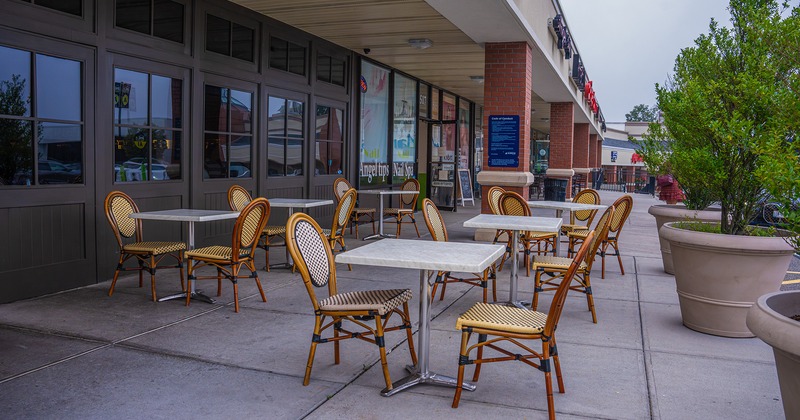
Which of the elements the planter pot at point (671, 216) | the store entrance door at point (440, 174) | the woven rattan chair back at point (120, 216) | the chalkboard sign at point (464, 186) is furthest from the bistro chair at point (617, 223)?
the chalkboard sign at point (464, 186)

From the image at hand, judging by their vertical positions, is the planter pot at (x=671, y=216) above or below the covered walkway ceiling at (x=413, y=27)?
below

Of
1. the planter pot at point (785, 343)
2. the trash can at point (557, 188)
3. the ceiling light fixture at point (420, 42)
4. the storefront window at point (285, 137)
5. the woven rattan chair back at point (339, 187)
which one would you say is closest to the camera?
the planter pot at point (785, 343)

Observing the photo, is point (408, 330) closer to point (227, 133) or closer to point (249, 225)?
point (249, 225)

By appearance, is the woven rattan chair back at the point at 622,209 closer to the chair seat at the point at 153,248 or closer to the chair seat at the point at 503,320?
the chair seat at the point at 503,320

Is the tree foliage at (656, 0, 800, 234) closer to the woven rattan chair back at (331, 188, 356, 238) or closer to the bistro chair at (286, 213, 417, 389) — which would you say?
the bistro chair at (286, 213, 417, 389)

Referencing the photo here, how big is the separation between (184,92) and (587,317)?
4854mm

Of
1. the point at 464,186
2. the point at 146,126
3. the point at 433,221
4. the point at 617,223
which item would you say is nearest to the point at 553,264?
the point at 433,221

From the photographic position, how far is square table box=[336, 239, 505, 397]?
320 centimetres

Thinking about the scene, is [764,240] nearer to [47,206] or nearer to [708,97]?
[708,97]

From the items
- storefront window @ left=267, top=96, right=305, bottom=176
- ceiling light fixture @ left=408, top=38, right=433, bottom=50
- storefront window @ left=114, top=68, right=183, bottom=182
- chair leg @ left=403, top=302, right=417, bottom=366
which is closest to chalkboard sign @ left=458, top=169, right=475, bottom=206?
ceiling light fixture @ left=408, top=38, right=433, bottom=50

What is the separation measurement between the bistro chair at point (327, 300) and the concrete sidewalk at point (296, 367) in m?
0.29

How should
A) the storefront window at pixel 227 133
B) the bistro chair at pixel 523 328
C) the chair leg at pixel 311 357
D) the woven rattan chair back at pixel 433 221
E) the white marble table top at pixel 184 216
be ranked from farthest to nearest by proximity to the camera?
the storefront window at pixel 227 133 → the white marble table top at pixel 184 216 → the woven rattan chair back at pixel 433 221 → the chair leg at pixel 311 357 → the bistro chair at pixel 523 328

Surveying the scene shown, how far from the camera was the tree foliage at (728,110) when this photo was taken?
164 inches

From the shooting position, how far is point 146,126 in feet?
21.9
